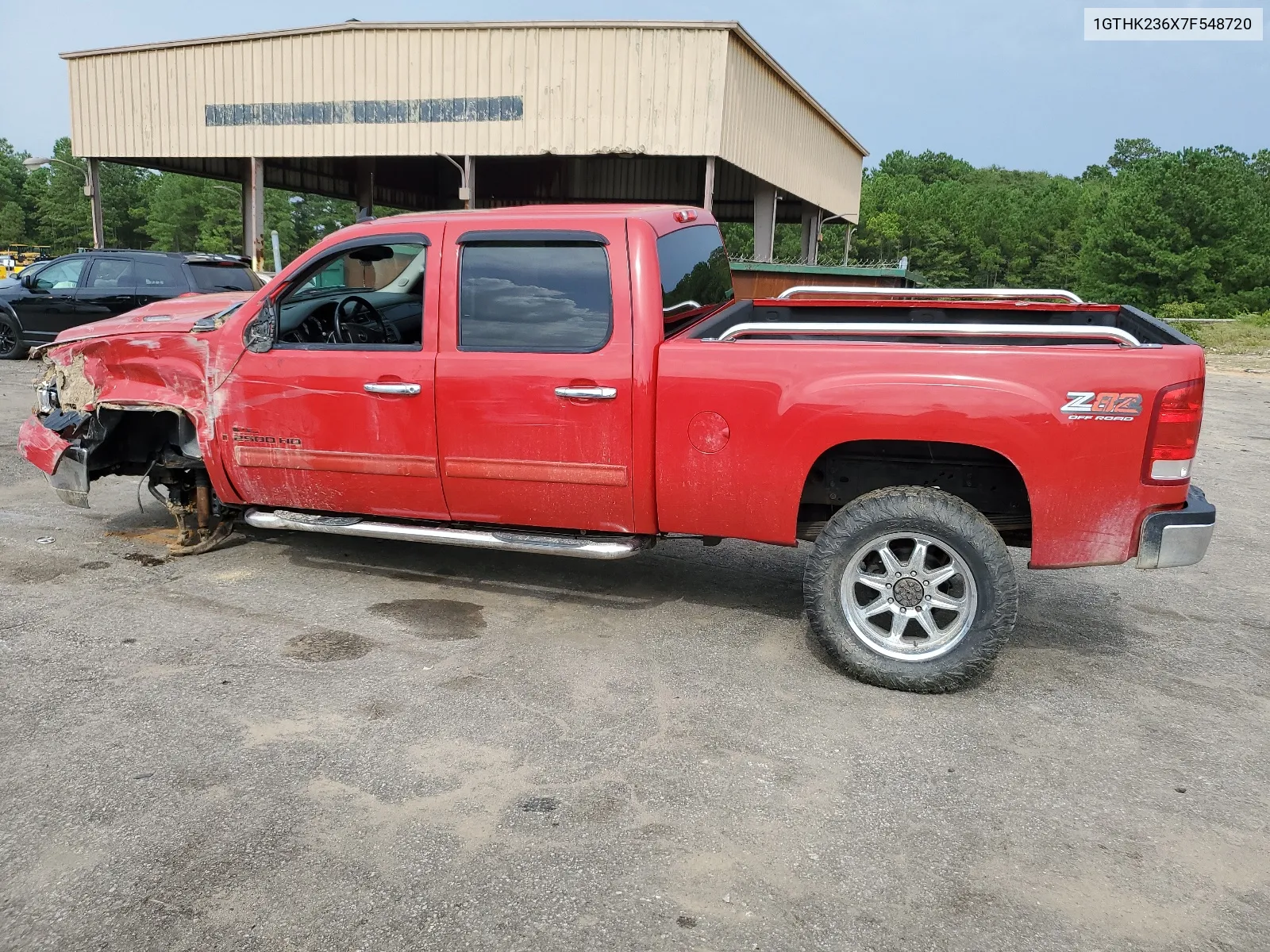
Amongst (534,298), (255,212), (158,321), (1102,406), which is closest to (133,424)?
(158,321)

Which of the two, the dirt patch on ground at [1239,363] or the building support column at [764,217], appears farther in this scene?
the building support column at [764,217]

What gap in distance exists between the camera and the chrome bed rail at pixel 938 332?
12.5 ft

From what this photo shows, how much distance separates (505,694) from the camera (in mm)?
3924

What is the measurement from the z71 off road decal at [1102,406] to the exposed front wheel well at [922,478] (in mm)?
451

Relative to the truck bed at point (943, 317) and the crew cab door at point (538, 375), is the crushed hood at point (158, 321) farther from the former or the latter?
the truck bed at point (943, 317)

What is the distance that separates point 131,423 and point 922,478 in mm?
4614

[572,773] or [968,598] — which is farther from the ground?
[968,598]

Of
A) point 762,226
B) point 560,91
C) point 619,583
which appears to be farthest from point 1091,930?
point 762,226

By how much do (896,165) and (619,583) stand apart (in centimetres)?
13402

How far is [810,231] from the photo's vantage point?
31250mm

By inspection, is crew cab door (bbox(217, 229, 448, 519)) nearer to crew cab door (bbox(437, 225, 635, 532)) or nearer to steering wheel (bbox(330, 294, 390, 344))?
steering wheel (bbox(330, 294, 390, 344))

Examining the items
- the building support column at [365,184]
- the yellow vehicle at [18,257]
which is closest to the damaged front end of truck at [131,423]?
the yellow vehicle at [18,257]

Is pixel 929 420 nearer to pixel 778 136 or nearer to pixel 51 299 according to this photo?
pixel 51 299

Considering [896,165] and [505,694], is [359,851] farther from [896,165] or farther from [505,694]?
→ [896,165]
